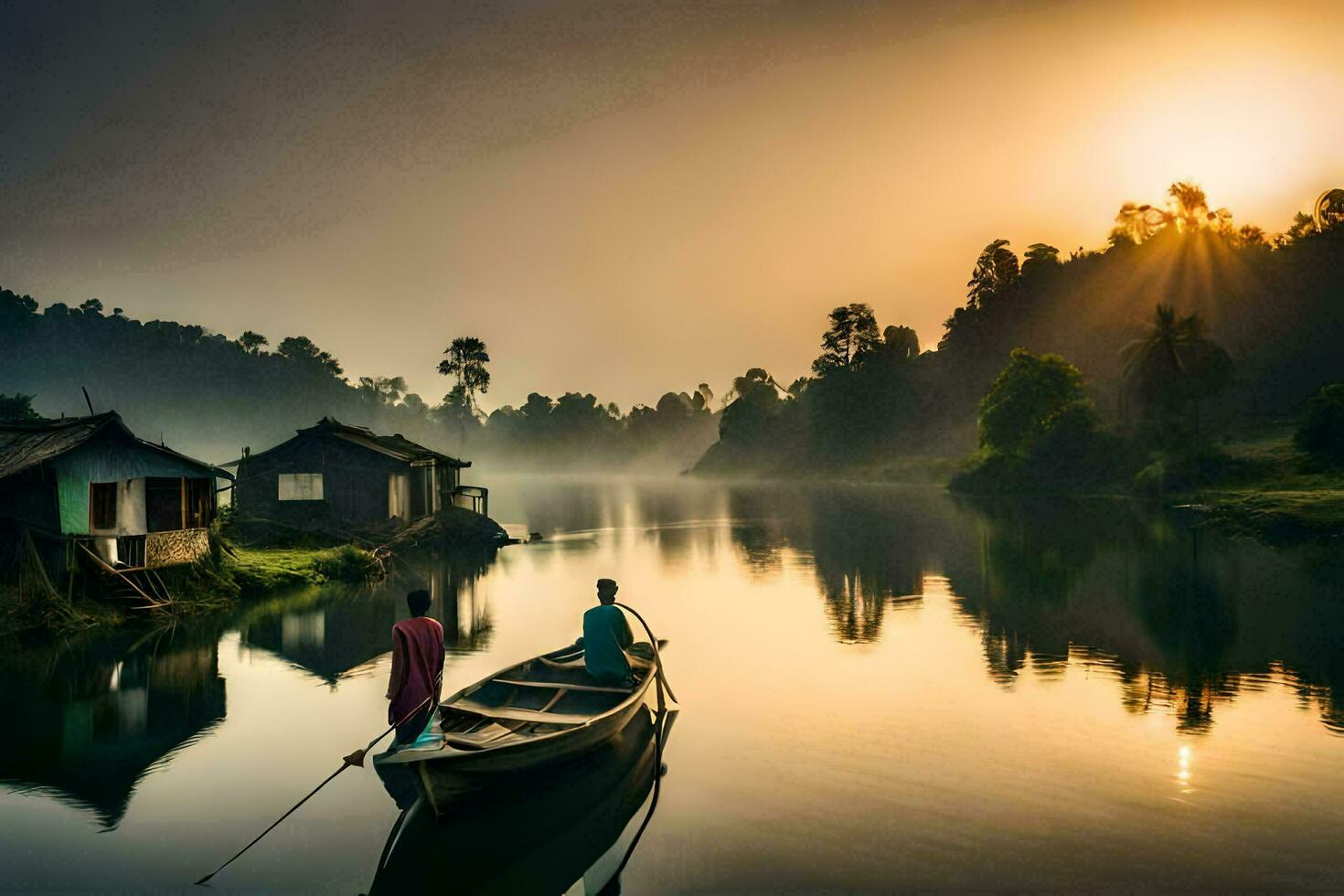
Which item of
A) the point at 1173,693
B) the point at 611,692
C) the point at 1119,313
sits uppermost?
the point at 1119,313

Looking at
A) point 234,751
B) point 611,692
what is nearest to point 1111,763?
point 611,692

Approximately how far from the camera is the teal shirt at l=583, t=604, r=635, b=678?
13.5m

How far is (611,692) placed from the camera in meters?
13.5

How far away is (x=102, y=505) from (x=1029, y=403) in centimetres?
7418

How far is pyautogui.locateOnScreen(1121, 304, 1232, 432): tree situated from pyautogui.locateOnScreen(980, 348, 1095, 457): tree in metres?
5.36

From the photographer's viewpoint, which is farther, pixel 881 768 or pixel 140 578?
pixel 140 578

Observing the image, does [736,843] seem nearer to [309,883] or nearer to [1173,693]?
[309,883]

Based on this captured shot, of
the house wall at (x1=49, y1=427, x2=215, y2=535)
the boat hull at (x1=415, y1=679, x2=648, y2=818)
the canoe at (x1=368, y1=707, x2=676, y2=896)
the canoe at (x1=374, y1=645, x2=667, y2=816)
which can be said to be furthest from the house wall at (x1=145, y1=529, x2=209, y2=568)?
the boat hull at (x1=415, y1=679, x2=648, y2=818)

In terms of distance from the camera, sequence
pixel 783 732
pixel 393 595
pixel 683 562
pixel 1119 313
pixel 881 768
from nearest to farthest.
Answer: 1. pixel 881 768
2. pixel 783 732
3. pixel 393 595
4. pixel 683 562
5. pixel 1119 313

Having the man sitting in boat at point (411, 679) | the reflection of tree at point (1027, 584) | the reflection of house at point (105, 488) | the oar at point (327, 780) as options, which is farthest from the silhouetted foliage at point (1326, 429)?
the reflection of house at point (105, 488)

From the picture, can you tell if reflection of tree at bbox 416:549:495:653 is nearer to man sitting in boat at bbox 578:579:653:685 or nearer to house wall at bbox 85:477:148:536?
house wall at bbox 85:477:148:536

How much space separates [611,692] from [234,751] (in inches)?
255

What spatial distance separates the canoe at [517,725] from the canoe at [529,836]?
0.97 feet

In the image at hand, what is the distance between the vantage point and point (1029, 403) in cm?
7756
